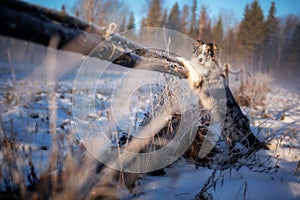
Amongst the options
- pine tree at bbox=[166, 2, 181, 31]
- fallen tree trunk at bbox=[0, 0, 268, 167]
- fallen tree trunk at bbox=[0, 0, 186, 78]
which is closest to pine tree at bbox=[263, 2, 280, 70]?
pine tree at bbox=[166, 2, 181, 31]

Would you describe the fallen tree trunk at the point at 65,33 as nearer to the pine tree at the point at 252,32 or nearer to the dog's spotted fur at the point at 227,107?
the dog's spotted fur at the point at 227,107

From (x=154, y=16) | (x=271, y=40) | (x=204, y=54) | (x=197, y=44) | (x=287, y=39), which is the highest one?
(x=154, y=16)

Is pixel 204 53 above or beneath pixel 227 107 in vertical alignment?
above

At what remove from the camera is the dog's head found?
4.92ft

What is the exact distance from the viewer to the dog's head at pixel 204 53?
1.50 metres

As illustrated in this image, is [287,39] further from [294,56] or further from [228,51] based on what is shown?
[228,51]

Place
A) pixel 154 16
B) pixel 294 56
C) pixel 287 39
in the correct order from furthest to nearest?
1. pixel 287 39
2. pixel 294 56
3. pixel 154 16

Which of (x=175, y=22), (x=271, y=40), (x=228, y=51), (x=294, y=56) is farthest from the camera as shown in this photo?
(x=271, y=40)

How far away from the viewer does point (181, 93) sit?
5.25 feet

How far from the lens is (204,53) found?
150cm

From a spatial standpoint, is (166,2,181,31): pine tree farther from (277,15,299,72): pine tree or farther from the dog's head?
(277,15,299,72): pine tree

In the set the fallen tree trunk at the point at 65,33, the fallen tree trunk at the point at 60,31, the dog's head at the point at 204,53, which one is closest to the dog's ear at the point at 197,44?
the dog's head at the point at 204,53

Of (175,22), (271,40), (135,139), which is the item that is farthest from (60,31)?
(271,40)

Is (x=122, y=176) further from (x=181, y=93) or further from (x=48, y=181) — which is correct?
(x=181, y=93)
